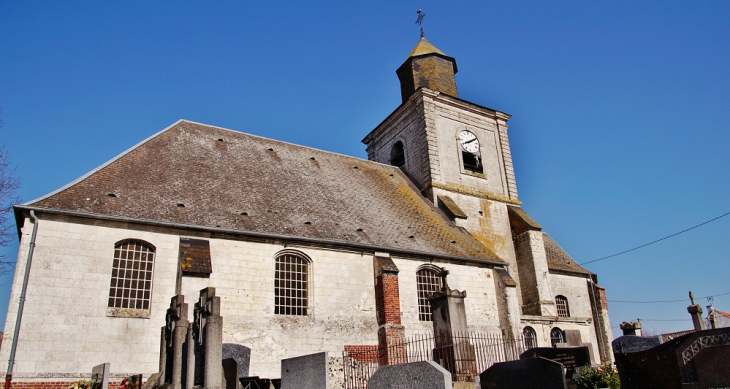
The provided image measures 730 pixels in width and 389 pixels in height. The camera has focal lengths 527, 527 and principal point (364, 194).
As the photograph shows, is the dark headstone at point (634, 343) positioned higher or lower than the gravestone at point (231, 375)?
higher

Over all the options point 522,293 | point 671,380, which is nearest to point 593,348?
point 522,293

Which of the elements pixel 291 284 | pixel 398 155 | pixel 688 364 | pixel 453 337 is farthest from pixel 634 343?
pixel 398 155

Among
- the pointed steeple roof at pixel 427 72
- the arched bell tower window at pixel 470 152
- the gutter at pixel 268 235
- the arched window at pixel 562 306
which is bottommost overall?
the arched window at pixel 562 306

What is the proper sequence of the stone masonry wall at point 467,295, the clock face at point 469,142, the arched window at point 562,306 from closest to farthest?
the stone masonry wall at point 467,295 → the arched window at point 562,306 → the clock face at point 469,142

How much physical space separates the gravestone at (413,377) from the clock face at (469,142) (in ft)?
54.4

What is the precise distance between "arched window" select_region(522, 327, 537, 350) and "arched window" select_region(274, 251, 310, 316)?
8246 mm

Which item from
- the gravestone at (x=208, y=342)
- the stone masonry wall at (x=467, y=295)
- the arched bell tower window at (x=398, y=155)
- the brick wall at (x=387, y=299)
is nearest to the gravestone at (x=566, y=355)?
the brick wall at (x=387, y=299)

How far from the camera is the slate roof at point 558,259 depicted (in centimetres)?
2356

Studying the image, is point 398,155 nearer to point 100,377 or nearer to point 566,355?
point 566,355

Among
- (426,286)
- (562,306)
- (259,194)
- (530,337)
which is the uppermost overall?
(259,194)

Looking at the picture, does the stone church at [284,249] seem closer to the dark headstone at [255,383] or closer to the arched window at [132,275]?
the arched window at [132,275]

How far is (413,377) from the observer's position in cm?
678

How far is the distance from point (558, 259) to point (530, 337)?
6.90m

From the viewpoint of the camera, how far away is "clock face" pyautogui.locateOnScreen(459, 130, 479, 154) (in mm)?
22984
